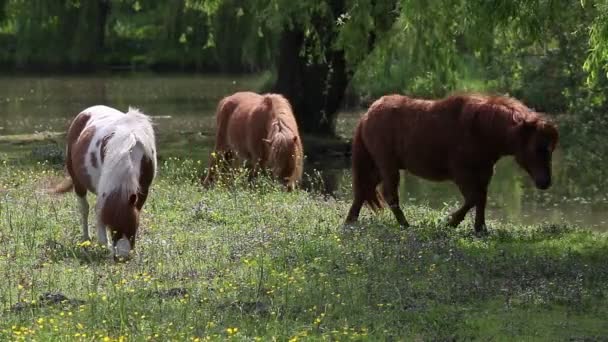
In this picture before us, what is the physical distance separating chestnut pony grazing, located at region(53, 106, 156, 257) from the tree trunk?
12713mm

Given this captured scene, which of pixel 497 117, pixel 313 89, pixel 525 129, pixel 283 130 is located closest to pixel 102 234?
pixel 497 117

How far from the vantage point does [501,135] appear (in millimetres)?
11234

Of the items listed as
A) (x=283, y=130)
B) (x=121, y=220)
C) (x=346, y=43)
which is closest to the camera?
(x=121, y=220)

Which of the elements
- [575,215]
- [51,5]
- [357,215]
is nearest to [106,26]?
[51,5]

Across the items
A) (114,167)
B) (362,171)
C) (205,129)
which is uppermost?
(114,167)

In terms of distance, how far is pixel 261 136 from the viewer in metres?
16.2

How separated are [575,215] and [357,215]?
593 cm

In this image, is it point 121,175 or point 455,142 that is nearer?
point 121,175

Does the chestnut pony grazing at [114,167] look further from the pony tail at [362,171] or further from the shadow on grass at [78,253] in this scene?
the pony tail at [362,171]

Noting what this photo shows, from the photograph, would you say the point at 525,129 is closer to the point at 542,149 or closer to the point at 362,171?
the point at 542,149

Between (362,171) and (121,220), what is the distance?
11.0 ft

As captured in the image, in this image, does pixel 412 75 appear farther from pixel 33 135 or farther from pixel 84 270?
pixel 84 270

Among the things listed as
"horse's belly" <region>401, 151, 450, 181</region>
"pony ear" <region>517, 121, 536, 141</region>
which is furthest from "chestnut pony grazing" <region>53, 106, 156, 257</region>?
"pony ear" <region>517, 121, 536, 141</region>

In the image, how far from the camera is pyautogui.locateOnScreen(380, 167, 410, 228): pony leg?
1176 centimetres
